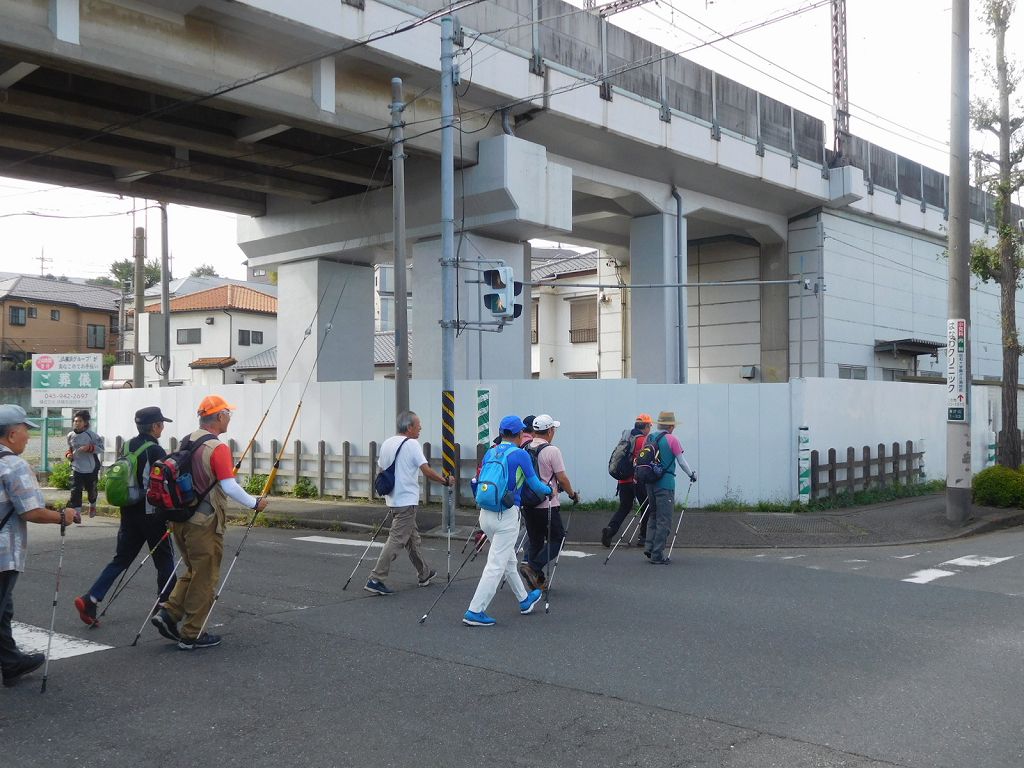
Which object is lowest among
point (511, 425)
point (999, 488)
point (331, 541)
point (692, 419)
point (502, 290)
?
point (331, 541)

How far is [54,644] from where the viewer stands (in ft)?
23.6

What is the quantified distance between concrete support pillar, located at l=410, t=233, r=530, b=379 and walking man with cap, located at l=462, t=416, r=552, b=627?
407 inches

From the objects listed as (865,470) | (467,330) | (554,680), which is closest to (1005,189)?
(865,470)

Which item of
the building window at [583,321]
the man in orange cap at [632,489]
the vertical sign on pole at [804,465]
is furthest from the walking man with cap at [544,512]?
the building window at [583,321]

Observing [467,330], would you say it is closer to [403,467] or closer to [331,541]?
[331,541]

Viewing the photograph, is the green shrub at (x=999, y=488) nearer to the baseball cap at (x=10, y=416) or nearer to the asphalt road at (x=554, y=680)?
the asphalt road at (x=554, y=680)

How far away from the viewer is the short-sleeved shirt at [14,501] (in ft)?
19.1

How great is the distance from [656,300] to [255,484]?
11.0 meters

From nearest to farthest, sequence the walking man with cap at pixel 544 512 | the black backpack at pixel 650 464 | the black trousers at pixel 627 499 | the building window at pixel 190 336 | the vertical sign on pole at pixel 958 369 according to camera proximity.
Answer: the walking man with cap at pixel 544 512
the black backpack at pixel 650 464
the black trousers at pixel 627 499
the vertical sign on pole at pixel 958 369
the building window at pixel 190 336

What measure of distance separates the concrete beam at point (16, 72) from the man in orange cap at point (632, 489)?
988 centimetres

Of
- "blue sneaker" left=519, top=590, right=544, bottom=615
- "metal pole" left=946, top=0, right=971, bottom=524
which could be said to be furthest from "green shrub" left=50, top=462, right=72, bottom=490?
"metal pole" left=946, top=0, right=971, bottom=524

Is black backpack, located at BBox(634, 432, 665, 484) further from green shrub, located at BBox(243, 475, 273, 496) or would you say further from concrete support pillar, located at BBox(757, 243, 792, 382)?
concrete support pillar, located at BBox(757, 243, 792, 382)

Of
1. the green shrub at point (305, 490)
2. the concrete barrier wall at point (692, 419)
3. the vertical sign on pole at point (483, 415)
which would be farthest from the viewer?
the green shrub at point (305, 490)

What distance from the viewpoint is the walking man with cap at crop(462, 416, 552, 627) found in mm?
7773
